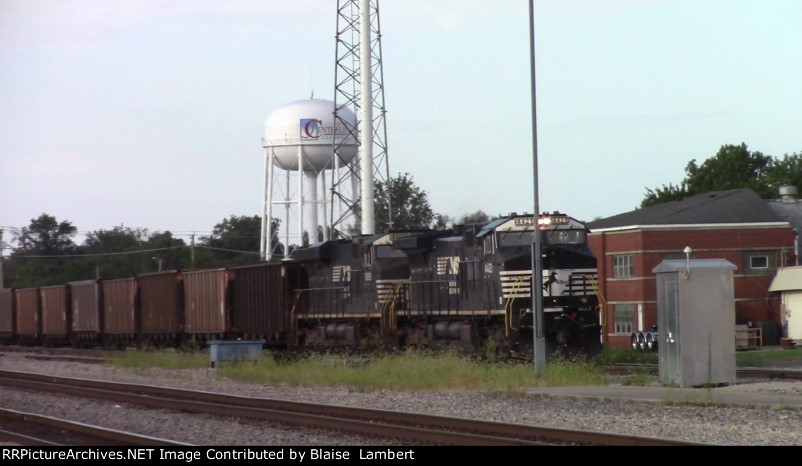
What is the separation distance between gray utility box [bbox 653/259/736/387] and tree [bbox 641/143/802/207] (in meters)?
66.5

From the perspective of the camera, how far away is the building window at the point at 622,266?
51.0m

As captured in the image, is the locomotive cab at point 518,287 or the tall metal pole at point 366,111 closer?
the locomotive cab at point 518,287

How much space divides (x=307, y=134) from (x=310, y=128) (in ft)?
1.31

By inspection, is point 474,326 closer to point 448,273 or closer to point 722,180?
point 448,273

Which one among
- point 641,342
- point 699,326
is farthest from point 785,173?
point 699,326

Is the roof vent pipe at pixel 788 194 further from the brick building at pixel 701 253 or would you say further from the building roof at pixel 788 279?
the building roof at pixel 788 279

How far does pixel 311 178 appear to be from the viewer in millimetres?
65438

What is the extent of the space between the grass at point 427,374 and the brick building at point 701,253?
25.9 meters

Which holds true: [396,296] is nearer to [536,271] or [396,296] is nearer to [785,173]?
[536,271]

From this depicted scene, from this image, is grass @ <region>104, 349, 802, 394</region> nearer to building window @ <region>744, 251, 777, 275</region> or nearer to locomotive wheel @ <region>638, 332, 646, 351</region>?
locomotive wheel @ <region>638, 332, 646, 351</region>

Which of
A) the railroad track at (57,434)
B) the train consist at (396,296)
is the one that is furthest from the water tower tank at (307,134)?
the railroad track at (57,434)

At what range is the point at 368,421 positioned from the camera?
15703mm

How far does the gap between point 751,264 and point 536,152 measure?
30.6 m
